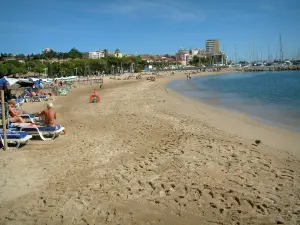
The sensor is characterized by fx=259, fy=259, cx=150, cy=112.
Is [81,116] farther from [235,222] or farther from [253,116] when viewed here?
[235,222]

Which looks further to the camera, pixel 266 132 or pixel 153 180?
pixel 266 132

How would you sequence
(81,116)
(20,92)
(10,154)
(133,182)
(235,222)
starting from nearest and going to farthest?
(235,222), (133,182), (10,154), (81,116), (20,92)

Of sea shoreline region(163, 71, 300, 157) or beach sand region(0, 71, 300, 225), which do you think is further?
sea shoreline region(163, 71, 300, 157)

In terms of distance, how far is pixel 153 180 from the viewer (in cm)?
515

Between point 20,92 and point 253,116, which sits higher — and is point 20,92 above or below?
above

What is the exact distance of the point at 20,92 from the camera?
76.5 feet

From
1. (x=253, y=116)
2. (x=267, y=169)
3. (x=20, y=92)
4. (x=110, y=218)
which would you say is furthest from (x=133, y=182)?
(x=20, y=92)

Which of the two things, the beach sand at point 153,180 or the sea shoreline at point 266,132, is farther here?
the sea shoreline at point 266,132

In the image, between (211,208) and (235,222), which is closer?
(235,222)

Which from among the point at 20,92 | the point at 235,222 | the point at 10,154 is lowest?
the point at 235,222

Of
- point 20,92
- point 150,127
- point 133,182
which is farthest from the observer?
point 20,92

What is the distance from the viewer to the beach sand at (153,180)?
4.02 m

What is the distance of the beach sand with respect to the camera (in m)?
4.02

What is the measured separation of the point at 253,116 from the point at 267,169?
845 cm
